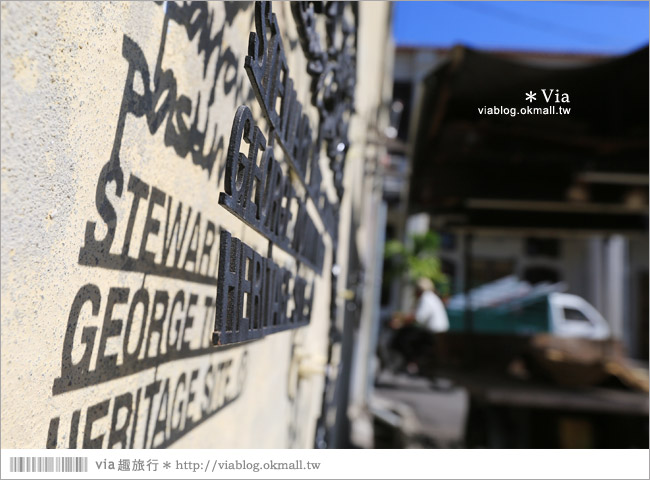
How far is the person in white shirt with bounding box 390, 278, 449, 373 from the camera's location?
615cm

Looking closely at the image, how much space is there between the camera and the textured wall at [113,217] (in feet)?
1.47

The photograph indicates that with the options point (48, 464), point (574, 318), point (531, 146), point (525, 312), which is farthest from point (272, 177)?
point (574, 318)

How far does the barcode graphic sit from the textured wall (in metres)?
0.02


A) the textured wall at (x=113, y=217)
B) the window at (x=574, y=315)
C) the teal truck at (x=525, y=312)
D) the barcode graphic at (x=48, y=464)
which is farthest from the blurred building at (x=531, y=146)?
the window at (x=574, y=315)

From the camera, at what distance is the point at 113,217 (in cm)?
60

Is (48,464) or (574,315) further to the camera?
(574,315)

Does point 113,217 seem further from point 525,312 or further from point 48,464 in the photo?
point 525,312

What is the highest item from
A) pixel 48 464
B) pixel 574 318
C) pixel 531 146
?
pixel 531 146

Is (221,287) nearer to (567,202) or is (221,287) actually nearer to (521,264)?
(567,202)

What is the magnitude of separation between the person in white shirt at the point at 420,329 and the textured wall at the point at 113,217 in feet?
15.7

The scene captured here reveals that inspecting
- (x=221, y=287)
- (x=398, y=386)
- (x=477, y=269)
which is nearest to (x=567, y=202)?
(x=221, y=287)

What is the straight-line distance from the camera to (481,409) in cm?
426

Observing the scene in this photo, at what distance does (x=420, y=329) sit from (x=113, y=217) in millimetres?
5916

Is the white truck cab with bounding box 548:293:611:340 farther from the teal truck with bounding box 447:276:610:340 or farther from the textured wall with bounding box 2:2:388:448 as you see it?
the textured wall with bounding box 2:2:388:448
